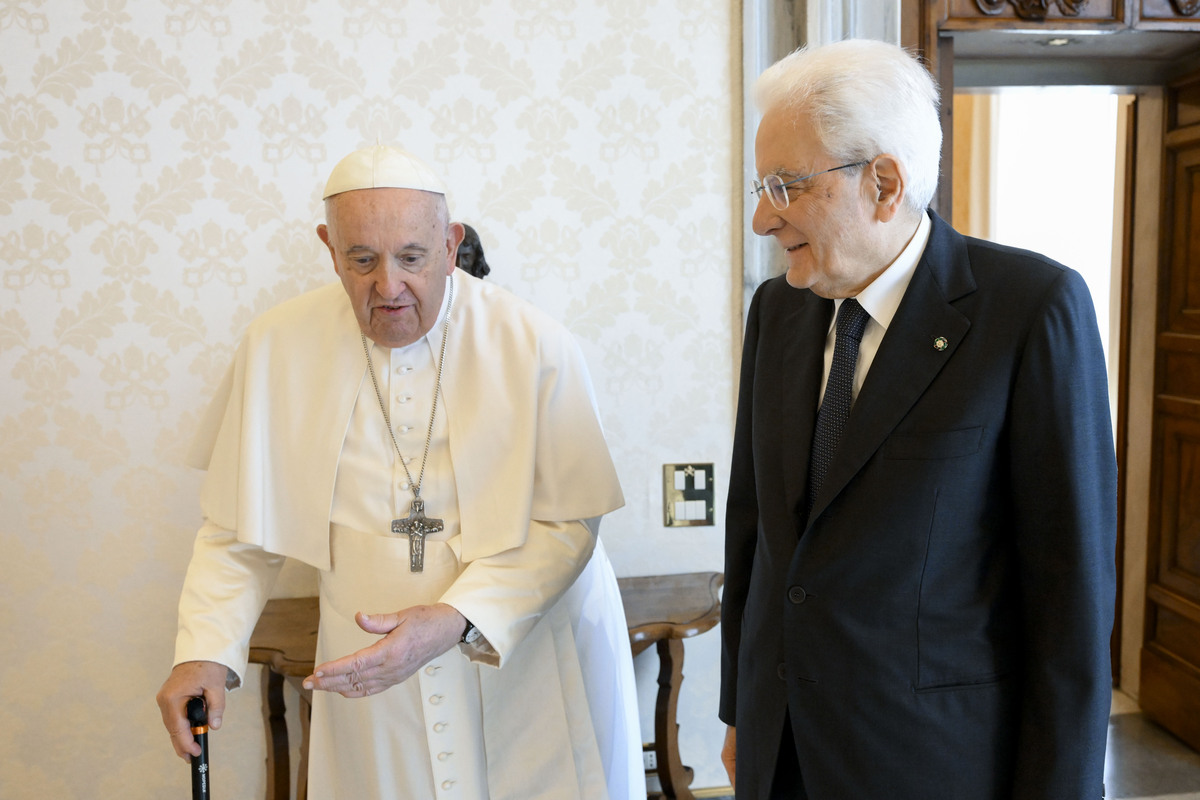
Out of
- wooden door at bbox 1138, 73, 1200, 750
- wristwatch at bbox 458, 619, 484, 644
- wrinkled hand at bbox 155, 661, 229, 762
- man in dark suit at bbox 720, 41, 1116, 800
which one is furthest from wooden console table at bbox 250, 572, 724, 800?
wooden door at bbox 1138, 73, 1200, 750

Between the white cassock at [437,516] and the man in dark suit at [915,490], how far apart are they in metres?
0.56

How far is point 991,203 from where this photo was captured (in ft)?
19.6

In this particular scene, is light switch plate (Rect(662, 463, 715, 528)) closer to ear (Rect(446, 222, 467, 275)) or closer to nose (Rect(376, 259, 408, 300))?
ear (Rect(446, 222, 467, 275))

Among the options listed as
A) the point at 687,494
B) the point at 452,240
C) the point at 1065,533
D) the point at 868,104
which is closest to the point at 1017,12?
the point at 687,494

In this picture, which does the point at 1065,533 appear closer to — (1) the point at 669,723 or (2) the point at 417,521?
(2) the point at 417,521

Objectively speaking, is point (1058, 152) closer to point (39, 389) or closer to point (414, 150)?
point (414, 150)

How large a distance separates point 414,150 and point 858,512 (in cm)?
213

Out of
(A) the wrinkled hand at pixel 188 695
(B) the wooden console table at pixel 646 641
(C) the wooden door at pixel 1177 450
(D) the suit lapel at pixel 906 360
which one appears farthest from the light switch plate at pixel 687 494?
(C) the wooden door at pixel 1177 450

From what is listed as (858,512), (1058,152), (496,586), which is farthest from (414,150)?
(1058,152)

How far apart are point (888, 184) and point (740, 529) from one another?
0.69 metres

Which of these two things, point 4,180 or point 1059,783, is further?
point 4,180

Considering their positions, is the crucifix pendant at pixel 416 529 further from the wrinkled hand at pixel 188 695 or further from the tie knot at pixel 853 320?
the tie knot at pixel 853 320

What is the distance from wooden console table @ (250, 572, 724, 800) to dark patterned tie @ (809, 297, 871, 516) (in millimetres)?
1502

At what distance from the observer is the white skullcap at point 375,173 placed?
1827 millimetres
